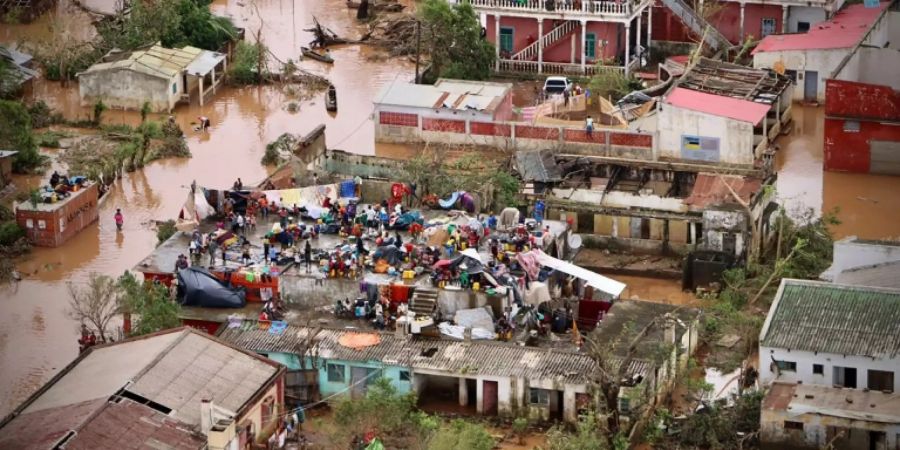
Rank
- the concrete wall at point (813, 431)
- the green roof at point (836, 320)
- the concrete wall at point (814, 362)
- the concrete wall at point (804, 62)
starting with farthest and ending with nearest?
1. the concrete wall at point (804, 62)
2. the green roof at point (836, 320)
3. the concrete wall at point (814, 362)
4. the concrete wall at point (813, 431)

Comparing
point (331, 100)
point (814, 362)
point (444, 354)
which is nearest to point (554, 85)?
point (331, 100)

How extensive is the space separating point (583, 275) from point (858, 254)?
5778 mm

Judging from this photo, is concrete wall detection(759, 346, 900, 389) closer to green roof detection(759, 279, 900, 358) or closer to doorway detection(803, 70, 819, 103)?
green roof detection(759, 279, 900, 358)

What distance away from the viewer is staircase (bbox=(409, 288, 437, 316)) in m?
42.4

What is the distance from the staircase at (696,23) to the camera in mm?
63375

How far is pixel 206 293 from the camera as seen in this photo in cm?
4344

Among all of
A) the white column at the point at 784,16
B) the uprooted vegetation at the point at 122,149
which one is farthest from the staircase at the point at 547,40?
the uprooted vegetation at the point at 122,149

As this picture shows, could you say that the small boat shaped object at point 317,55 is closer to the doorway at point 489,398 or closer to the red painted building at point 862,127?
the red painted building at point 862,127

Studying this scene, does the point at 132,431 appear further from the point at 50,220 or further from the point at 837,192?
the point at 837,192

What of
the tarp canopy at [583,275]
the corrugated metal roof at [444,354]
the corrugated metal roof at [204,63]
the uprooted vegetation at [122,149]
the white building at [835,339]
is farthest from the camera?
the corrugated metal roof at [204,63]

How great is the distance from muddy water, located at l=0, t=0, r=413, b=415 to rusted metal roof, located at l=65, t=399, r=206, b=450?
507 cm

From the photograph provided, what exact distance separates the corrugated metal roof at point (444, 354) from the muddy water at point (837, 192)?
11.7m

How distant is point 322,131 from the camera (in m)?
53.0

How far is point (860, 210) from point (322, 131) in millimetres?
13663
